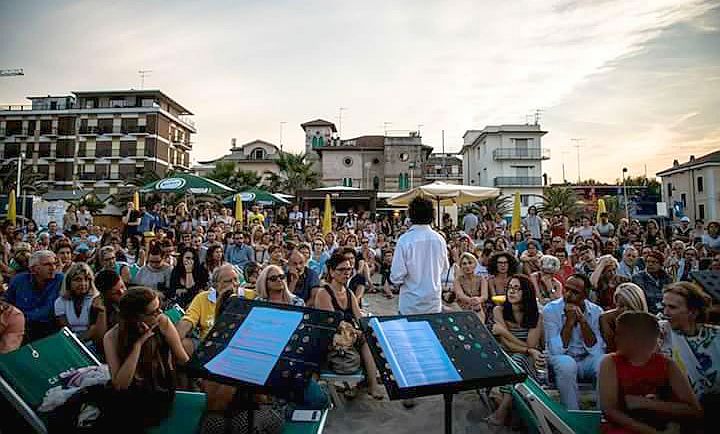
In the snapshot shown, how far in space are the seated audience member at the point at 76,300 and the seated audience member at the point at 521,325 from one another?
4230 mm

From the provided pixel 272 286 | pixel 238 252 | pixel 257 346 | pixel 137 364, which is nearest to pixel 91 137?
pixel 238 252

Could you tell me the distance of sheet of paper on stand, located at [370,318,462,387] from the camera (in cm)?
219

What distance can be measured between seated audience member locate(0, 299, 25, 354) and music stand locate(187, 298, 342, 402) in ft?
7.53

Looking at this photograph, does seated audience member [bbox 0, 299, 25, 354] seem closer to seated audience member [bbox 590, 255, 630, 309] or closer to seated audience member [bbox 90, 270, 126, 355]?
seated audience member [bbox 90, 270, 126, 355]

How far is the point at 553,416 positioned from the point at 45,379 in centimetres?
374

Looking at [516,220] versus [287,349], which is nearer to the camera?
[287,349]

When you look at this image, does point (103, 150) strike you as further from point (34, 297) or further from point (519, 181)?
point (34, 297)

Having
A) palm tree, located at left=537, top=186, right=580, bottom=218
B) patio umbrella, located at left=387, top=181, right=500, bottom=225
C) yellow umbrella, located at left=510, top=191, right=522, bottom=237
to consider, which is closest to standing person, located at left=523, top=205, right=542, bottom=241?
yellow umbrella, located at left=510, top=191, right=522, bottom=237

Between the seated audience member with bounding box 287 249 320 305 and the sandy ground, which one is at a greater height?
the seated audience member with bounding box 287 249 320 305

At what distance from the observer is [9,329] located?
3.68 metres

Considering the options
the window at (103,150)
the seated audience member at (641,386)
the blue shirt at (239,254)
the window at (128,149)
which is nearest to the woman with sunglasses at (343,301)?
the seated audience member at (641,386)

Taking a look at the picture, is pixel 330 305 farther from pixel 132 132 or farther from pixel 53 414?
pixel 132 132

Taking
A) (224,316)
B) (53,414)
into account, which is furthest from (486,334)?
(53,414)

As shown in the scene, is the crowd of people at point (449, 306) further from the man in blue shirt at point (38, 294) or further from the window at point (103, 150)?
the window at point (103, 150)
